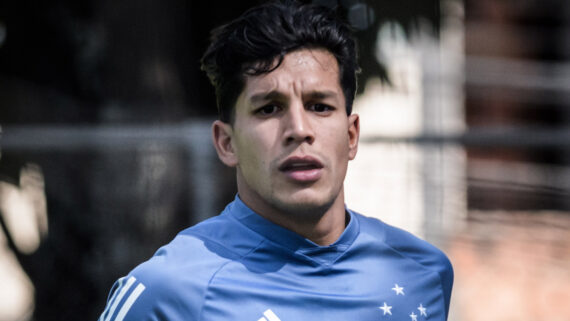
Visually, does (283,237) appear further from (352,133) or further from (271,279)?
(352,133)

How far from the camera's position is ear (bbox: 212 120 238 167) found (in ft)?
5.73

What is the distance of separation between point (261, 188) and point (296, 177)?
0.11 metres

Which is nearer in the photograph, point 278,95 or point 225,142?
point 278,95

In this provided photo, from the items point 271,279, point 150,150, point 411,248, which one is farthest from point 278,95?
point 150,150

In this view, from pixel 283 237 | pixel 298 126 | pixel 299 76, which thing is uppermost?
pixel 299 76

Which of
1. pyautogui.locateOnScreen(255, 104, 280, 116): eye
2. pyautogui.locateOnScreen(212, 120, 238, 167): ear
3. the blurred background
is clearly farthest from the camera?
the blurred background

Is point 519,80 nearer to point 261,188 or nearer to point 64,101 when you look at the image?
point 64,101

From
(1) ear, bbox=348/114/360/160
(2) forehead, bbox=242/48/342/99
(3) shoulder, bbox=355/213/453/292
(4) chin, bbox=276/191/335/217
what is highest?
(2) forehead, bbox=242/48/342/99

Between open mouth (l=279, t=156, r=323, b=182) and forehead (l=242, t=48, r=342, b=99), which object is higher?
forehead (l=242, t=48, r=342, b=99)

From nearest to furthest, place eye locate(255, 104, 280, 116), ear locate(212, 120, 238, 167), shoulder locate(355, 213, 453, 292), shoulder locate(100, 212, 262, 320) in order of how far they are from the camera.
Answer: shoulder locate(100, 212, 262, 320) → eye locate(255, 104, 280, 116) → ear locate(212, 120, 238, 167) → shoulder locate(355, 213, 453, 292)

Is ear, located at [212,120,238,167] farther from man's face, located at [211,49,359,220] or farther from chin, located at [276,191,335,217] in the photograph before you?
chin, located at [276,191,335,217]

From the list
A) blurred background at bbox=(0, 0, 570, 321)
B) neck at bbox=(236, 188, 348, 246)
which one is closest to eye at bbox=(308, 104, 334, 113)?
neck at bbox=(236, 188, 348, 246)

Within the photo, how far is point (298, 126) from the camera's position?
1590 mm

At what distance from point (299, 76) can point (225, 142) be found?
0.28 m
